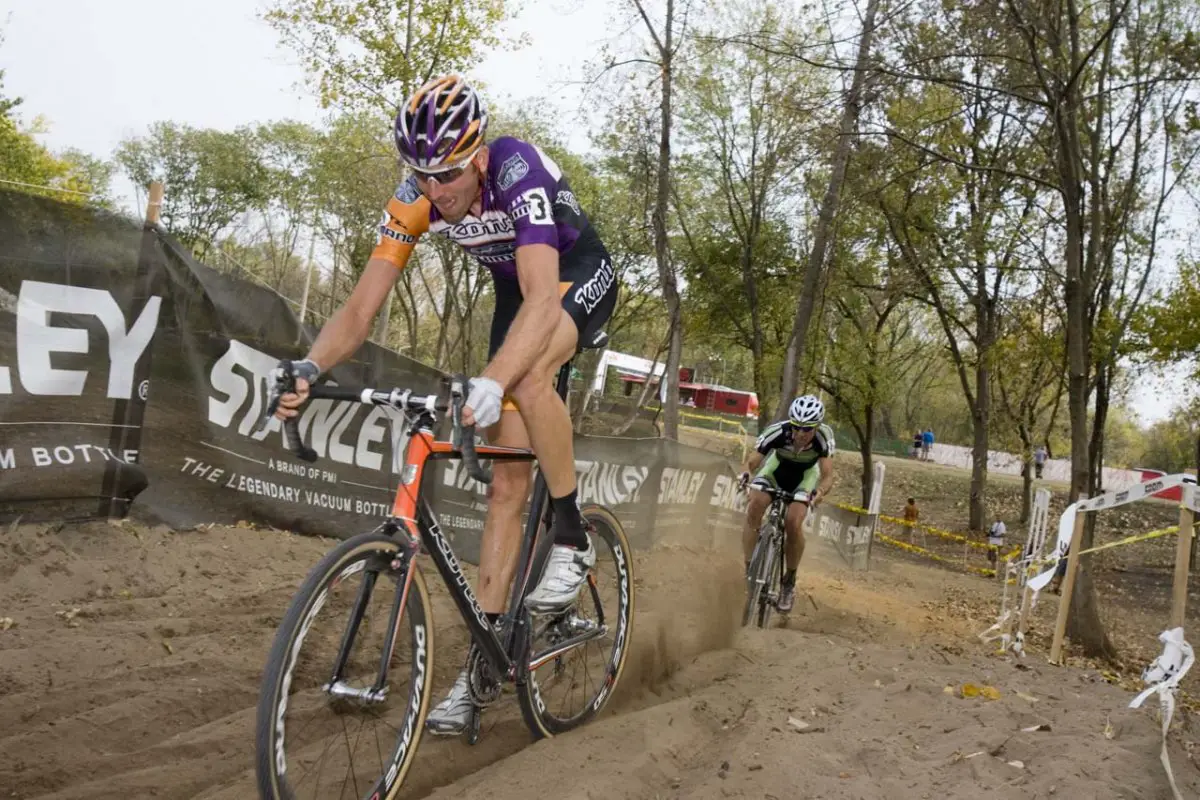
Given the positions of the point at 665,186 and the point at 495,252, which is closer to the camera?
the point at 495,252

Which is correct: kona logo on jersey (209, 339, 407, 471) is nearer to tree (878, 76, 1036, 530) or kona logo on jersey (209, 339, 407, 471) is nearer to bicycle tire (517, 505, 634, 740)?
bicycle tire (517, 505, 634, 740)

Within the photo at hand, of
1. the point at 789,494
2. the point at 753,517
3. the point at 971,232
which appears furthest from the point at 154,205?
the point at 971,232

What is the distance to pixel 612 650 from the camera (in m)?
4.64

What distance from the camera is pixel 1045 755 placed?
12.7 ft

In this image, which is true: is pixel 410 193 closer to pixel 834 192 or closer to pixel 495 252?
pixel 495 252

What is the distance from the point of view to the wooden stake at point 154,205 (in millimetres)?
6805

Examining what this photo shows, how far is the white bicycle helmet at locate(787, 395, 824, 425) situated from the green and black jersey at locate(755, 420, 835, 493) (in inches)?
9.4

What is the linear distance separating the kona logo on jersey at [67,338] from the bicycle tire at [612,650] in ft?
12.8

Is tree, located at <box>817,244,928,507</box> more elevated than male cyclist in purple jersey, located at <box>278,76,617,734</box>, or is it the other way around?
tree, located at <box>817,244,928,507</box>

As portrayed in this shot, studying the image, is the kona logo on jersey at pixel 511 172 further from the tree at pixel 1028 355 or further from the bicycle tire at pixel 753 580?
the tree at pixel 1028 355

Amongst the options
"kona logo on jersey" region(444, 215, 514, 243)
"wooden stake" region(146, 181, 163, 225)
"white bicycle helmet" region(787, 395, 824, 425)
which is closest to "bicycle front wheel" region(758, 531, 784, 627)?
"white bicycle helmet" region(787, 395, 824, 425)

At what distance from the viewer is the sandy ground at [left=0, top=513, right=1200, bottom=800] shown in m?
3.44

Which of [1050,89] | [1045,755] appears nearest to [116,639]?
[1045,755]

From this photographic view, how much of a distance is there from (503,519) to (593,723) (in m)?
1.10
